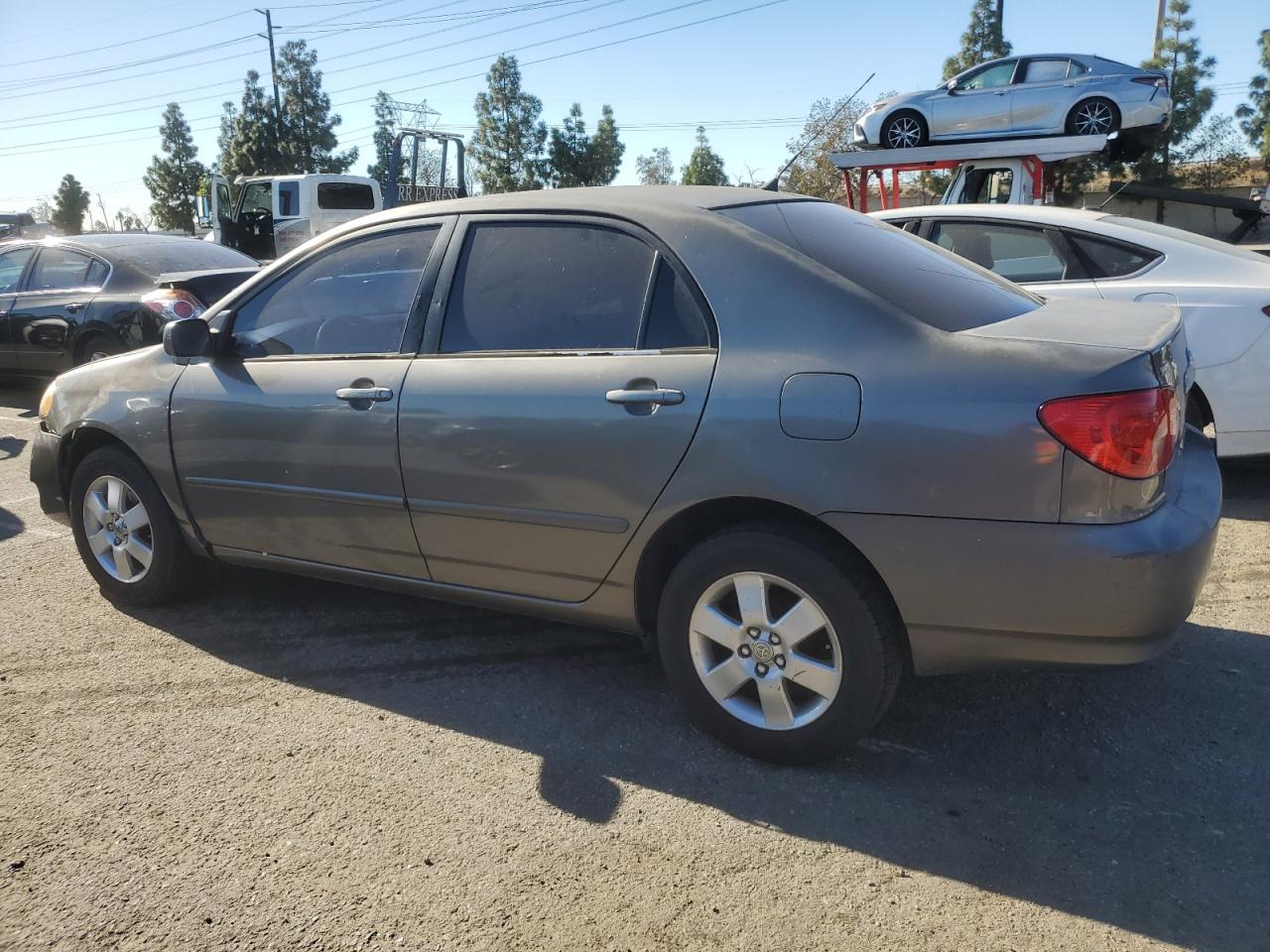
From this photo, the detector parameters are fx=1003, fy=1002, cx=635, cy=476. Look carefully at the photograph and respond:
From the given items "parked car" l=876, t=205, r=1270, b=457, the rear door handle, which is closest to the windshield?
"parked car" l=876, t=205, r=1270, b=457

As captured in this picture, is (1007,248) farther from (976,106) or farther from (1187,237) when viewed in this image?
(976,106)

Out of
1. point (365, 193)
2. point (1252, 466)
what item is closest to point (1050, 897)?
point (1252, 466)

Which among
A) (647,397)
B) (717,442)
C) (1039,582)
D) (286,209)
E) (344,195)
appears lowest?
(1039,582)

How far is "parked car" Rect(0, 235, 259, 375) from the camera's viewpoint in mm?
8297

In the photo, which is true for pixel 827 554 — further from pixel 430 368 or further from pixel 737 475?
pixel 430 368

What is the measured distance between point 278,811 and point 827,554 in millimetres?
1697

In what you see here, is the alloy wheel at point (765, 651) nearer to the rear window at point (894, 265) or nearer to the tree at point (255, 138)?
the rear window at point (894, 265)

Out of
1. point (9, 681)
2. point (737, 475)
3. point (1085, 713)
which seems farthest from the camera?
point (9, 681)

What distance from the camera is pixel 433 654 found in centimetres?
385

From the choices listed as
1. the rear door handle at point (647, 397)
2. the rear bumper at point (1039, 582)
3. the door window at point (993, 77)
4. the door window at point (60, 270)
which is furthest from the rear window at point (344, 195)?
the rear bumper at point (1039, 582)

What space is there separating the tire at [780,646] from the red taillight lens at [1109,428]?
628 millimetres

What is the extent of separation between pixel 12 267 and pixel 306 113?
159 ft

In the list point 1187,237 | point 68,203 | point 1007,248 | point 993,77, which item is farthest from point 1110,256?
point 68,203

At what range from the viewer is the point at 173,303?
8.09 meters
